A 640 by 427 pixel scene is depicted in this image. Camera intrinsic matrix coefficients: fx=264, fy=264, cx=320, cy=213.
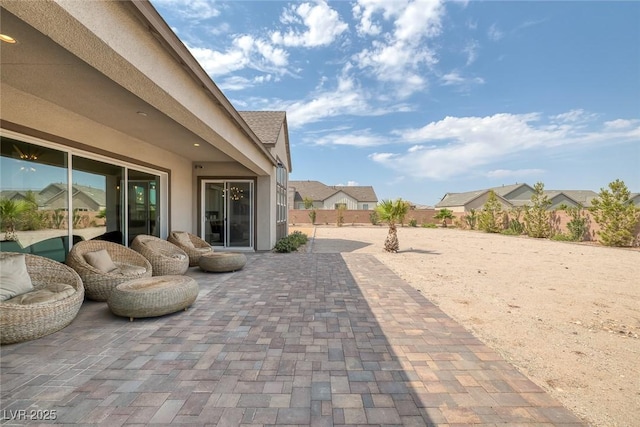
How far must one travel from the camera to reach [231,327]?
3.41 m

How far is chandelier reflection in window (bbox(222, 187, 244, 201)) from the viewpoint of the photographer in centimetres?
955

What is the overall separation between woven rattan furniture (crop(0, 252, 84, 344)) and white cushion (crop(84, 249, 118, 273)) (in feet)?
2.09

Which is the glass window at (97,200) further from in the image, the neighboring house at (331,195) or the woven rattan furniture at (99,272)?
the neighboring house at (331,195)

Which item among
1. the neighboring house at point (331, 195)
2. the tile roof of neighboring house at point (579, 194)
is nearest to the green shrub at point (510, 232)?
the neighboring house at point (331, 195)

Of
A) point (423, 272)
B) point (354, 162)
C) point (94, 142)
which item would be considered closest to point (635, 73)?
point (423, 272)

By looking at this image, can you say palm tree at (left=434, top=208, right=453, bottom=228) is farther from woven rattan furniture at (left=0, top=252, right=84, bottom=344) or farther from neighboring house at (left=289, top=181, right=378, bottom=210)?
woven rattan furniture at (left=0, top=252, right=84, bottom=344)

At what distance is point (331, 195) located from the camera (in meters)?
44.4

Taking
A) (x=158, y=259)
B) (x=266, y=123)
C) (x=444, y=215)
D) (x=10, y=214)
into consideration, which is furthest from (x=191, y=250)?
(x=444, y=215)

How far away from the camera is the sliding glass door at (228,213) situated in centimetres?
951

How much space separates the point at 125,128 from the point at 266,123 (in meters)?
6.45

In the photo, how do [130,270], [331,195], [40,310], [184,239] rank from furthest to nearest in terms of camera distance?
[331,195] → [184,239] → [130,270] → [40,310]

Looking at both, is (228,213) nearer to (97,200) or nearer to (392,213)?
(97,200)

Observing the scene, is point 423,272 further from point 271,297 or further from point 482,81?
point 482,81

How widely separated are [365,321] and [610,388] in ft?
→ 7.69
